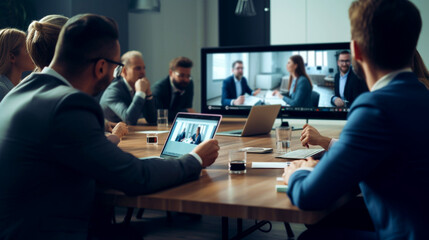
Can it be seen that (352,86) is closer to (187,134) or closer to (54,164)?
(187,134)

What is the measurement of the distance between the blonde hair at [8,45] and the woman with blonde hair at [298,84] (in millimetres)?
1491

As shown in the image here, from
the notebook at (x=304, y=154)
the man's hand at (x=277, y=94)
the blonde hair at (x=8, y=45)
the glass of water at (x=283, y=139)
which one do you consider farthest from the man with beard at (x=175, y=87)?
the notebook at (x=304, y=154)

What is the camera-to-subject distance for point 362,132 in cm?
114

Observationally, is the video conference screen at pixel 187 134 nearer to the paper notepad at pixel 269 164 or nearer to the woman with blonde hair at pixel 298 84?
the paper notepad at pixel 269 164

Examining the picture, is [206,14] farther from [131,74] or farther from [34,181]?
[34,181]

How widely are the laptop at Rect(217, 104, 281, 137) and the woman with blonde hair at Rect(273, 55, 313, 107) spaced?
0.49ft

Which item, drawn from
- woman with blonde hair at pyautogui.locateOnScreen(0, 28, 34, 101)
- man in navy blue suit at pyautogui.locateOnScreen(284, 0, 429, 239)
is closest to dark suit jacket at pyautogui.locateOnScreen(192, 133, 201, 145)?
man in navy blue suit at pyautogui.locateOnScreen(284, 0, 429, 239)

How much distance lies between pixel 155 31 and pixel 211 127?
4.10m

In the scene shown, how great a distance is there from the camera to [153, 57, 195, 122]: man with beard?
4363 millimetres

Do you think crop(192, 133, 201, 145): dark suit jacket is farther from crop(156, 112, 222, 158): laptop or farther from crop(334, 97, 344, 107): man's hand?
crop(334, 97, 344, 107): man's hand

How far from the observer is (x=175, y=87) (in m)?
4.41

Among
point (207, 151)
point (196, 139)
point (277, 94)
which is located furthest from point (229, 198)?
point (277, 94)

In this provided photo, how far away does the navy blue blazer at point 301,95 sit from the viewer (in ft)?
9.57

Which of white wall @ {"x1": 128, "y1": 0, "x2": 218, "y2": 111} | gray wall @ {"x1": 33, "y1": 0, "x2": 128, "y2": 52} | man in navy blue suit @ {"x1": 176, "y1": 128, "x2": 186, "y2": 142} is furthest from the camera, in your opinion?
white wall @ {"x1": 128, "y1": 0, "x2": 218, "y2": 111}
